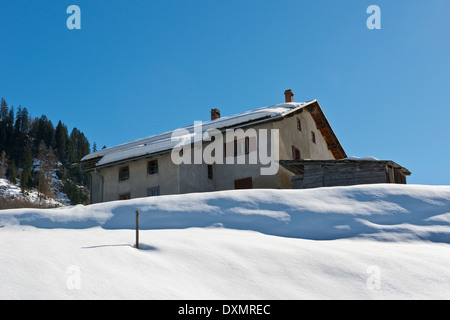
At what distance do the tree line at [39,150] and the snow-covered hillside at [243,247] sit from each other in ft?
349

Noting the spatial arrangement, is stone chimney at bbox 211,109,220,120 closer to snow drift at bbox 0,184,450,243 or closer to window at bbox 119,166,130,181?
window at bbox 119,166,130,181

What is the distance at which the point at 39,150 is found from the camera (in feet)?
423

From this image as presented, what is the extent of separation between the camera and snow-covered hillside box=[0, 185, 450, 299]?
6570mm

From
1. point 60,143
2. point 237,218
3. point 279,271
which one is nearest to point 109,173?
point 237,218

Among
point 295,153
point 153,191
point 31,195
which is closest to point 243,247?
point 153,191

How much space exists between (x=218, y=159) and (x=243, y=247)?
49.4 ft

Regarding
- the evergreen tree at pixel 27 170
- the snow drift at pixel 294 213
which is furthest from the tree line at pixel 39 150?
the snow drift at pixel 294 213

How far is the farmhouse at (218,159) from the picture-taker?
22.5 metres

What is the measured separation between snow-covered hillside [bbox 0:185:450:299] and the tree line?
106m
